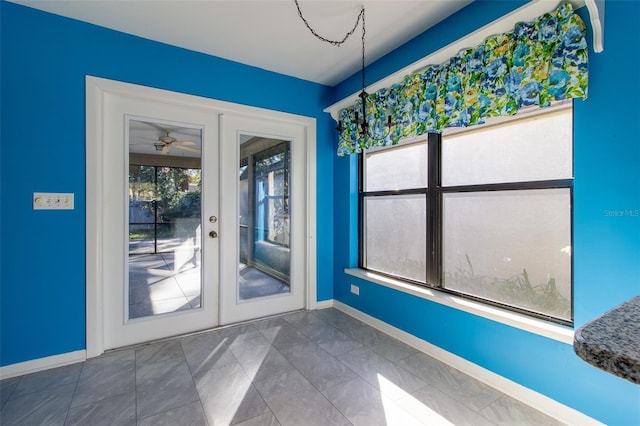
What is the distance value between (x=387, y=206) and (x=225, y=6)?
7.32 ft

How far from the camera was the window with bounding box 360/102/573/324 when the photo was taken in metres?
1.86

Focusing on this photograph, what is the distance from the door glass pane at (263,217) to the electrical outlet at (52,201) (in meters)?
1.38

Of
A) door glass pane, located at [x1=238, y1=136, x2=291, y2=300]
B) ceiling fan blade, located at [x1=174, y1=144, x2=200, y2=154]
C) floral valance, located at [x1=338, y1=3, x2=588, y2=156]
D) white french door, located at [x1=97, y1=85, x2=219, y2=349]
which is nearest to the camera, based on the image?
floral valance, located at [x1=338, y1=3, x2=588, y2=156]

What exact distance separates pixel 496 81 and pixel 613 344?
195 centimetres

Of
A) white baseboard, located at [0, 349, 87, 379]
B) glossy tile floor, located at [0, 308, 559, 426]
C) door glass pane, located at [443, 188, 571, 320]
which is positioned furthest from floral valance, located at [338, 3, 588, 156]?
white baseboard, located at [0, 349, 87, 379]

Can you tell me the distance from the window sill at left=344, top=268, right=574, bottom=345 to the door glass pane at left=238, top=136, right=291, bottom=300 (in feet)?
3.72

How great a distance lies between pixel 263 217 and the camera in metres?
3.36

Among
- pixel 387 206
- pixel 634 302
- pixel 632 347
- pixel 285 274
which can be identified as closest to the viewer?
pixel 632 347

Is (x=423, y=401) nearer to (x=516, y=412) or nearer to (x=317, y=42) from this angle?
(x=516, y=412)

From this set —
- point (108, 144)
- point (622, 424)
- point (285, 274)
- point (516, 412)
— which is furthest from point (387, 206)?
point (108, 144)

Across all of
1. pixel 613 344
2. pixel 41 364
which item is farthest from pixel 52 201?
pixel 613 344

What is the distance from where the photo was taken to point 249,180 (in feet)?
10.6

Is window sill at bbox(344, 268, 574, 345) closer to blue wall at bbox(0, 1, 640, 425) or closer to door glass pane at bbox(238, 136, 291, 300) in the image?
blue wall at bbox(0, 1, 640, 425)

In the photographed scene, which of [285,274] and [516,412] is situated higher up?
[285,274]
